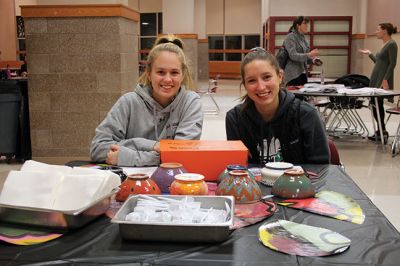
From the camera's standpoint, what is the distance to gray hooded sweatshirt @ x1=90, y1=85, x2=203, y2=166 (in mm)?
2234

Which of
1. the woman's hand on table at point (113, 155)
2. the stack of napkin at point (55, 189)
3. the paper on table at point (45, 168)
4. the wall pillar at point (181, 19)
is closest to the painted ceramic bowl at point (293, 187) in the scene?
the stack of napkin at point (55, 189)

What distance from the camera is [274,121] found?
7.09 ft

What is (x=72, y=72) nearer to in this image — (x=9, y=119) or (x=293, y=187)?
(x=9, y=119)

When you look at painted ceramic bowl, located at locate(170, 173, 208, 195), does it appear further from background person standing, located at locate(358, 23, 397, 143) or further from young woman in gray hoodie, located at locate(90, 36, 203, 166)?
background person standing, located at locate(358, 23, 397, 143)

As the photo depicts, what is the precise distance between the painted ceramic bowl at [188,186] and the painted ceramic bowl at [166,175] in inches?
4.2

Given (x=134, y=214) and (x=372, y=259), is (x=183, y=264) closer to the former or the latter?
(x=134, y=214)

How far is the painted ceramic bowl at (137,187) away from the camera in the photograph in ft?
4.70

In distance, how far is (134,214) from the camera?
1.20 metres

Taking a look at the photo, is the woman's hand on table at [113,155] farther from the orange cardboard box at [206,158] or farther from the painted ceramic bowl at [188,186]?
the painted ceramic bowl at [188,186]

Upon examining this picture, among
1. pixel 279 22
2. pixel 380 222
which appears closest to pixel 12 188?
pixel 380 222

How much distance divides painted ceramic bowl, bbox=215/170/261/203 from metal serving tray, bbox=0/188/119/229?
0.38 m

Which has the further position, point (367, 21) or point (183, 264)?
point (367, 21)

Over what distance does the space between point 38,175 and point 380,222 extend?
0.95 metres

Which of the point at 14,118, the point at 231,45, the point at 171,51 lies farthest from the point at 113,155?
the point at 231,45
